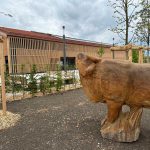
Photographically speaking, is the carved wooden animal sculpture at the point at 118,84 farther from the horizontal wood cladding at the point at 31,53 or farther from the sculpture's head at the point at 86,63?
the horizontal wood cladding at the point at 31,53

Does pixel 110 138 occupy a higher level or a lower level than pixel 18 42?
lower

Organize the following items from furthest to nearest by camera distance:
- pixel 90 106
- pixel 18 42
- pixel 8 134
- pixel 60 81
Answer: pixel 18 42, pixel 60 81, pixel 90 106, pixel 8 134

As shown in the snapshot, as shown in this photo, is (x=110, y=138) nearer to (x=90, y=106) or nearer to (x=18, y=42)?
(x=90, y=106)

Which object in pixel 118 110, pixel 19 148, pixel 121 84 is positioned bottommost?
pixel 19 148

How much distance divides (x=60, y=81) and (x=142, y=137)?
5.56m

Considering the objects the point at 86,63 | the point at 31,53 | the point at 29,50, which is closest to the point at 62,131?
the point at 86,63

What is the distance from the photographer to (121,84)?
3.60 metres

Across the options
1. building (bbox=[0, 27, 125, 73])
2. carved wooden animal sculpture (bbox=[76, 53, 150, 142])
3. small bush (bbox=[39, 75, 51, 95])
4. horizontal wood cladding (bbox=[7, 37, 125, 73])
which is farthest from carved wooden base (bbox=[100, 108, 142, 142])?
horizontal wood cladding (bbox=[7, 37, 125, 73])

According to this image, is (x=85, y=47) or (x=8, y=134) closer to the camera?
(x=8, y=134)

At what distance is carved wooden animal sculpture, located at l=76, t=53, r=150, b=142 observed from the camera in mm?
3592

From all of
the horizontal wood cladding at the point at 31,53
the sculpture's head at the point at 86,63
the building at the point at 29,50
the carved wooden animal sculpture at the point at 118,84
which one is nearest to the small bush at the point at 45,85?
the carved wooden animal sculpture at the point at 118,84

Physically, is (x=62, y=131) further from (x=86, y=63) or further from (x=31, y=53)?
(x=31, y=53)

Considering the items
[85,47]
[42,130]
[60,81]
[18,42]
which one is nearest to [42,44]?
[18,42]

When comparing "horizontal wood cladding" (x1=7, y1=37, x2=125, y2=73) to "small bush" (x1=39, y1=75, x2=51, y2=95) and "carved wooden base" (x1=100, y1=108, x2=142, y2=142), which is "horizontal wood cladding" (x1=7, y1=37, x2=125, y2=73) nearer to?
"small bush" (x1=39, y1=75, x2=51, y2=95)
